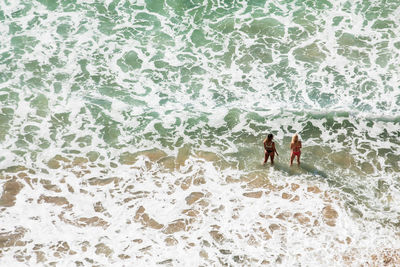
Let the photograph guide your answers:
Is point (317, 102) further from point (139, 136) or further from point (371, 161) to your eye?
point (139, 136)

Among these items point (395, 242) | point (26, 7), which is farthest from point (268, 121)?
point (26, 7)

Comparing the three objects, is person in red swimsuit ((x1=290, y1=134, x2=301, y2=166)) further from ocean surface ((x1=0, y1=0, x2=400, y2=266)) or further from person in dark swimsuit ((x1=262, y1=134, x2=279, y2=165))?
person in dark swimsuit ((x1=262, y1=134, x2=279, y2=165))

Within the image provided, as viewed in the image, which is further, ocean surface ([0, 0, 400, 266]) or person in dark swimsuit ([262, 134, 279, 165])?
person in dark swimsuit ([262, 134, 279, 165])

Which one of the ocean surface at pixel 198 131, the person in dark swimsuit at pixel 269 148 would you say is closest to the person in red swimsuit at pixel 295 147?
the ocean surface at pixel 198 131

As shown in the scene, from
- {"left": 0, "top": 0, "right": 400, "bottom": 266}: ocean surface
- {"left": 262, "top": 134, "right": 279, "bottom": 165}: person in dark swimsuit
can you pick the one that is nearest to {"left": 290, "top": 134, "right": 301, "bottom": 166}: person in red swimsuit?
{"left": 0, "top": 0, "right": 400, "bottom": 266}: ocean surface

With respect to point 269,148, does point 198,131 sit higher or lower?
lower

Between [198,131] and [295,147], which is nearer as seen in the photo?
[295,147]

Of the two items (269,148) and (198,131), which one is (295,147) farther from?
(198,131)

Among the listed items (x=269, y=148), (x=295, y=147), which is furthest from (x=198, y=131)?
(x=295, y=147)

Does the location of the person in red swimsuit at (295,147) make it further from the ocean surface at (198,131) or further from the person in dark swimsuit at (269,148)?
the person in dark swimsuit at (269,148)
